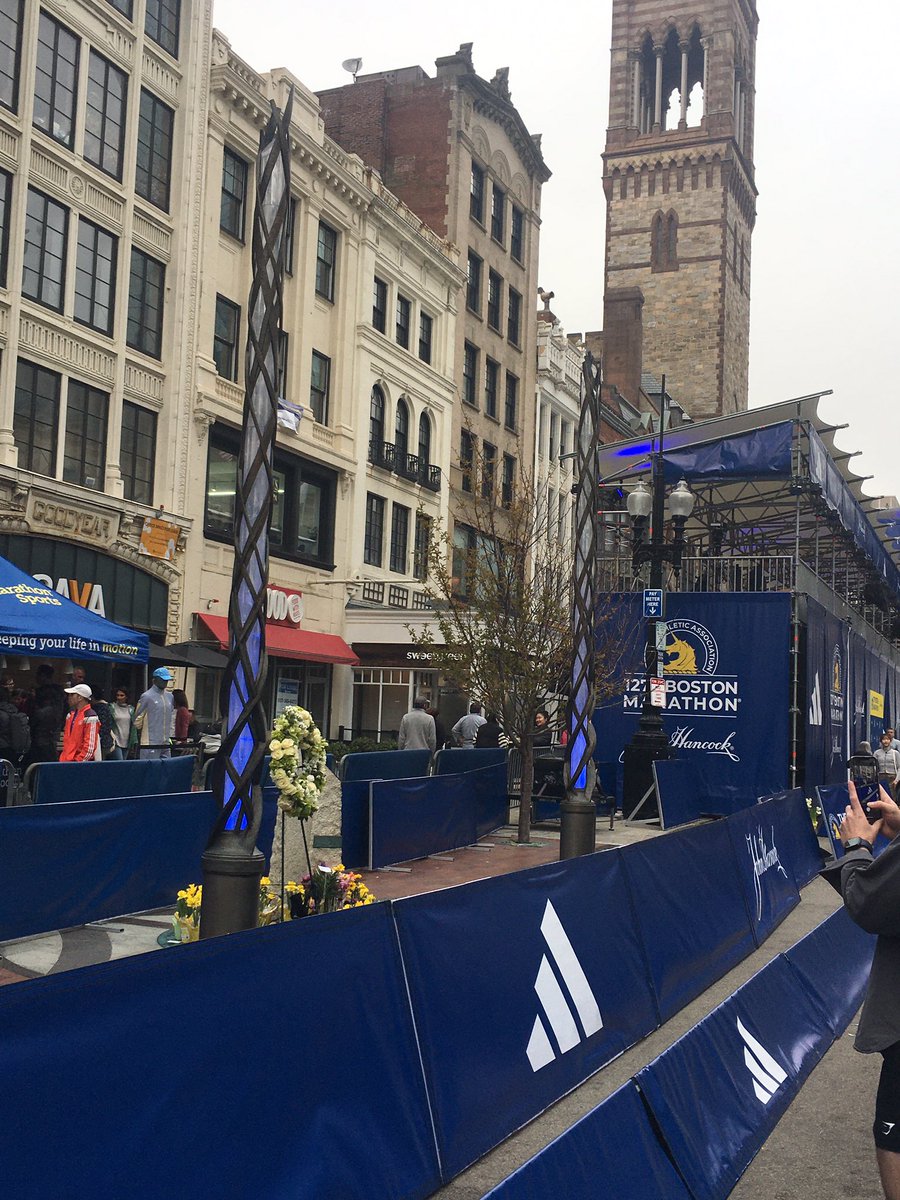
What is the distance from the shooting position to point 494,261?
152 ft

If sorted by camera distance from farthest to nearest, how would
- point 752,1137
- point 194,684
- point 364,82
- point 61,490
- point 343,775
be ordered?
1. point 364,82
2. point 194,684
3. point 61,490
4. point 343,775
5. point 752,1137

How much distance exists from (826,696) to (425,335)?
72.9 feet

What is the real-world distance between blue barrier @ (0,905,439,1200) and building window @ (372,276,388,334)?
114 ft

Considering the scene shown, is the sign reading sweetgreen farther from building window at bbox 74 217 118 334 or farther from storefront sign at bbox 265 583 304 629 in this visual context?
building window at bbox 74 217 118 334

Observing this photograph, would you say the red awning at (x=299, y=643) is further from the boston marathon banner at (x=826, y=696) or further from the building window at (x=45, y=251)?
the boston marathon banner at (x=826, y=696)

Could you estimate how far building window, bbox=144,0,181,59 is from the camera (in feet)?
92.6

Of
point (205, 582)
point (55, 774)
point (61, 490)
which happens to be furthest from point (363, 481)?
point (55, 774)

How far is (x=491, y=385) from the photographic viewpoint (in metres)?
46.1

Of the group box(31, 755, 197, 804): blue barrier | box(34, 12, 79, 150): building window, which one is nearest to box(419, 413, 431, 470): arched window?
box(34, 12, 79, 150): building window

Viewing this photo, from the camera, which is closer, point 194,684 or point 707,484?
point 707,484

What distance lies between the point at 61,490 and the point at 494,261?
84.9 feet

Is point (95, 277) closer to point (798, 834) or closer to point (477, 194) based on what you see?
point (798, 834)

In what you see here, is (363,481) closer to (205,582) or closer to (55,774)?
(205,582)

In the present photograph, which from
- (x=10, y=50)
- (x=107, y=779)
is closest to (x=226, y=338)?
(x=10, y=50)
